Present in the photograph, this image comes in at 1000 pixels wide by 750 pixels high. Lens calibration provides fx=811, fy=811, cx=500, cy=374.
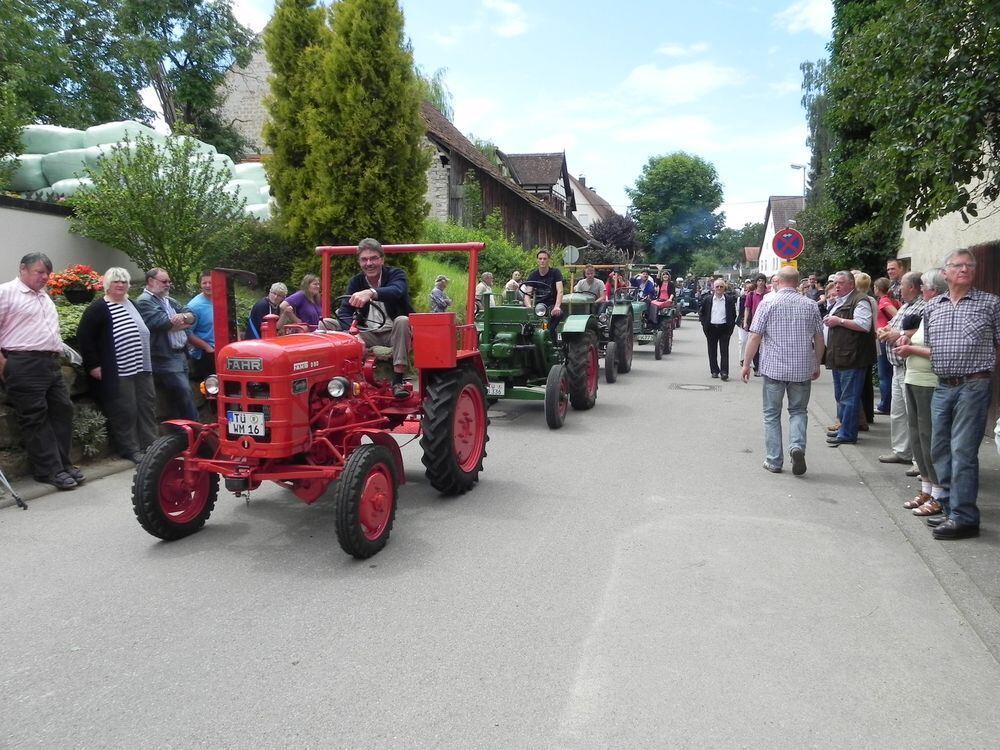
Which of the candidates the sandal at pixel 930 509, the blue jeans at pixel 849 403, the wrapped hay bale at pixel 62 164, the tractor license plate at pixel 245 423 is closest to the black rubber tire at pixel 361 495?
the tractor license plate at pixel 245 423

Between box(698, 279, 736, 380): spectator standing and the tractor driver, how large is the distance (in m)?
9.11

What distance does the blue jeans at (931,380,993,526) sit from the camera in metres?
5.27

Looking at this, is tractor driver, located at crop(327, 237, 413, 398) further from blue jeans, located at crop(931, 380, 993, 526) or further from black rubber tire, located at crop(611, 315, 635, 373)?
black rubber tire, located at crop(611, 315, 635, 373)

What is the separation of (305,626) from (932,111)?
17.2 feet

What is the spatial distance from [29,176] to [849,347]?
1327 cm

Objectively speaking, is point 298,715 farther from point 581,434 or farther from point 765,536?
point 581,434

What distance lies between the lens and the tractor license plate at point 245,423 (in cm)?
493

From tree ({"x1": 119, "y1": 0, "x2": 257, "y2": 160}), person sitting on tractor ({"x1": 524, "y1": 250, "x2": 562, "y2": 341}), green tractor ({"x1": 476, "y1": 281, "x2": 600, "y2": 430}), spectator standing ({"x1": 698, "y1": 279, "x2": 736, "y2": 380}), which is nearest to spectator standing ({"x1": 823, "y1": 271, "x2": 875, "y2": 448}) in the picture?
green tractor ({"x1": 476, "y1": 281, "x2": 600, "y2": 430})

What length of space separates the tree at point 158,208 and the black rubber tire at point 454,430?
596 centimetres

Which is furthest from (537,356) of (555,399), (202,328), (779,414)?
(202,328)

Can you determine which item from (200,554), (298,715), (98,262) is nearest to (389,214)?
(98,262)

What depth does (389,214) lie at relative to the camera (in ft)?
43.6

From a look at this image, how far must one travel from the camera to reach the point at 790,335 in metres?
7.31

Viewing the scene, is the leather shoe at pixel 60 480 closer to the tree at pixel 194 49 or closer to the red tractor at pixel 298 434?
the red tractor at pixel 298 434
